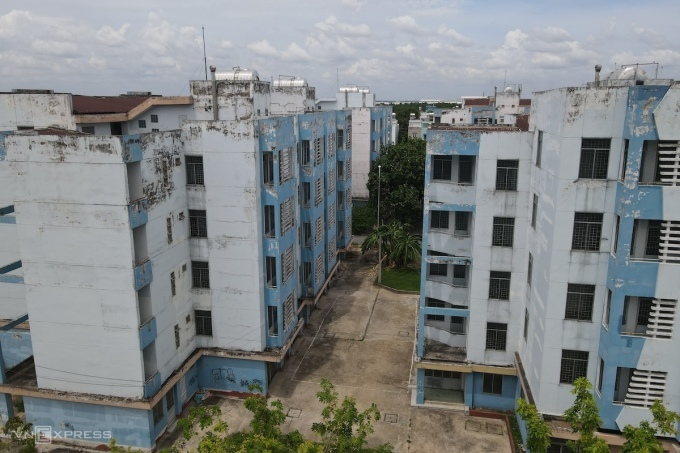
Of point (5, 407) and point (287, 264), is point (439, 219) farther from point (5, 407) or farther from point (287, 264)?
point (5, 407)

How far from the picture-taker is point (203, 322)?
90.3 ft

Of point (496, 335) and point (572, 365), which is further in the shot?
point (496, 335)

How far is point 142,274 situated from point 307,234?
1473cm

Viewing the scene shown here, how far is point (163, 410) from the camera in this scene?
24.6 metres

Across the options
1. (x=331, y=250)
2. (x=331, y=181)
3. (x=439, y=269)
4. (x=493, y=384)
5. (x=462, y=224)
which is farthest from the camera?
(x=331, y=250)

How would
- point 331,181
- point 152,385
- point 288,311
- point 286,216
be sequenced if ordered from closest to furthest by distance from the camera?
point 152,385
point 286,216
point 288,311
point 331,181

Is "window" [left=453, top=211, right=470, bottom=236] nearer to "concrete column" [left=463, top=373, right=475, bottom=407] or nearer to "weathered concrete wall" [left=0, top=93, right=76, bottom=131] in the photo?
"concrete column" [left=463, top=373, right=475, bottom=407]

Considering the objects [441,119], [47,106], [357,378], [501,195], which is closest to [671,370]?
[501,195]

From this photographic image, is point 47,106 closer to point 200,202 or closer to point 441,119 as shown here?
point 200,202

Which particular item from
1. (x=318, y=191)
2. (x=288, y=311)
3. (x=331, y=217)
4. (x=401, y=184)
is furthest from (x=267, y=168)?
(x=401, y=184)

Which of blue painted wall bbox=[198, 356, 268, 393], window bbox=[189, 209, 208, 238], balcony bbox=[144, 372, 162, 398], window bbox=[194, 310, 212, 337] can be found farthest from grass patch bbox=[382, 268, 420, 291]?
balcony bbox=[144, 372, 162, 398]

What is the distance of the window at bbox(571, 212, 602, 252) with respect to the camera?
62.4 feet

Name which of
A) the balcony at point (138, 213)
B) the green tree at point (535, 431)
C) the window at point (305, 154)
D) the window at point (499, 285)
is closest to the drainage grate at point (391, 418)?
the window at point (499, 285)

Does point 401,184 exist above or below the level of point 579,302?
above
